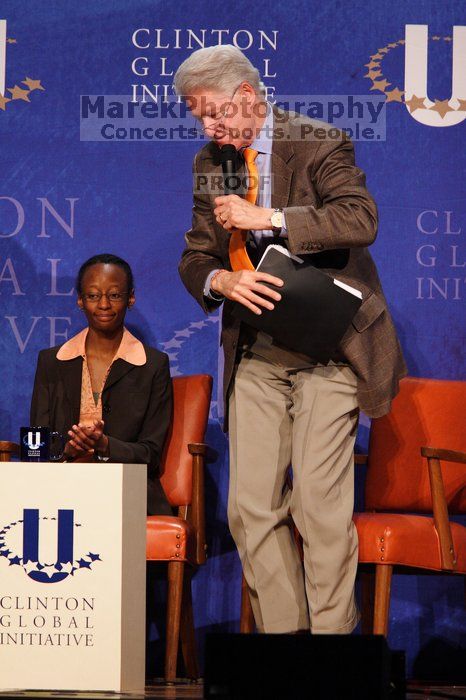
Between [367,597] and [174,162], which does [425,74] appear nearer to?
[174,162]

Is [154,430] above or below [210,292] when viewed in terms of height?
below

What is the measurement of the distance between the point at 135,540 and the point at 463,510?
61.7 inches

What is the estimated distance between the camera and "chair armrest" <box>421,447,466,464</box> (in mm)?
3189

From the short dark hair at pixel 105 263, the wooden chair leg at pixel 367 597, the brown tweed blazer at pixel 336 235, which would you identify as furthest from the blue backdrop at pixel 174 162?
the brown tweed blazer at pixel 336 235

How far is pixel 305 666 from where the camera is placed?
6.47 ft

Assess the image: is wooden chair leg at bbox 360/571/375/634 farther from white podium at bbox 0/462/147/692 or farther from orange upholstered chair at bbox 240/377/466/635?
white podium at bbox 0/462/147/692

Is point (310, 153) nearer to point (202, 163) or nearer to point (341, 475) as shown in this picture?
point (202, 163)

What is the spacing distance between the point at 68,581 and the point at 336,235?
44.1 inches

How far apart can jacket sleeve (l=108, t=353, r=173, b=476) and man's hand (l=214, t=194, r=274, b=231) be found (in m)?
1.08

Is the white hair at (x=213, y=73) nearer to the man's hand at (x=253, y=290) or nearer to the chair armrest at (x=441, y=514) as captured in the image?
the man's hand at (x=253, y=290)

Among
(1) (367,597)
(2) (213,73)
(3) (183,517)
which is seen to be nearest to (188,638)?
(3) (183,517)

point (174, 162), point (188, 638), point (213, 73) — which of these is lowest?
point (188, 638)

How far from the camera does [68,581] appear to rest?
93.0 inches

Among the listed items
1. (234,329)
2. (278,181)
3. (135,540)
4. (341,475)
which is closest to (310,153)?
(278,181)
